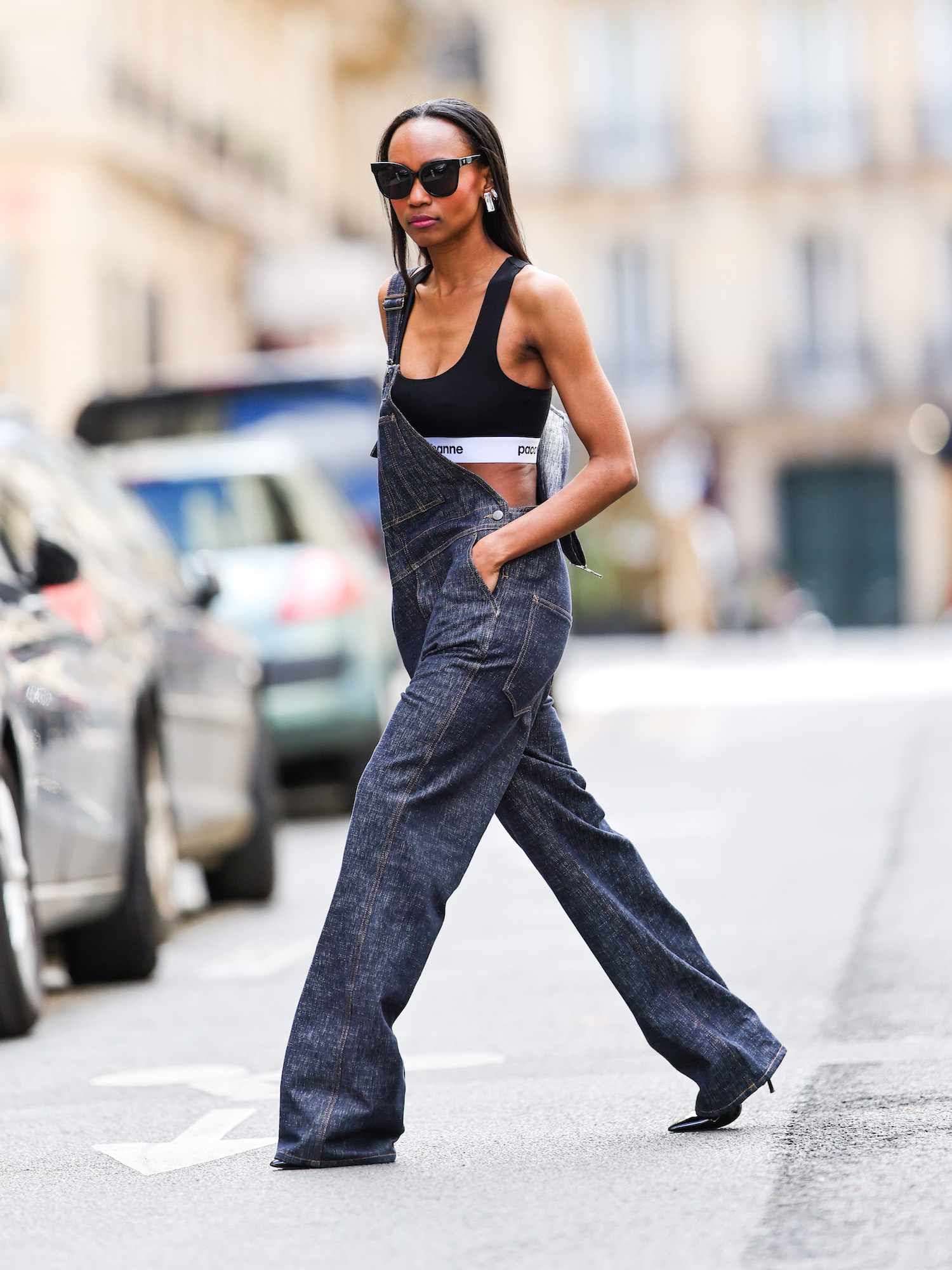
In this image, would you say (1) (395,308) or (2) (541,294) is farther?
(1) (395,308)

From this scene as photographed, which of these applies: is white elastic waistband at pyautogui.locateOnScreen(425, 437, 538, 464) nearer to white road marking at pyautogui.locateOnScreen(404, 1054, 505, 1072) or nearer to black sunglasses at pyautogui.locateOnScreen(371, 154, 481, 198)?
black sunglasses at pyautogui.locateOnScreen(371, 154, 481, 198)

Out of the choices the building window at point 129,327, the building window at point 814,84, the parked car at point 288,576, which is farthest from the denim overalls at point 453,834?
the building window at point 814,84

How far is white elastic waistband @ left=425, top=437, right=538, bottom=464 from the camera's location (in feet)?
17.1

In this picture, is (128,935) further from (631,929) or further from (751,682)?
(751,682)

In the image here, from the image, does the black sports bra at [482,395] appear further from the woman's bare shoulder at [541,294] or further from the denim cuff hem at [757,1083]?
the denim cuff hem at [757,1083]

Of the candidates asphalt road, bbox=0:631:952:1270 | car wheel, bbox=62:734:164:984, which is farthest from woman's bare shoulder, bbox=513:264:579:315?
car wheel, bbox=62:734:164:984

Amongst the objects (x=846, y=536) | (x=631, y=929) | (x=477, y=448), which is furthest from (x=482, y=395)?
(x=846, y=536)

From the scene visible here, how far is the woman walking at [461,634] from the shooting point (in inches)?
203

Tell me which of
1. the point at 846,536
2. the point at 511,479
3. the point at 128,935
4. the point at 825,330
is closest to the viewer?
the point at 511,479

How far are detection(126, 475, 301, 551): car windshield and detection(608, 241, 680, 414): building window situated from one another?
38691mm

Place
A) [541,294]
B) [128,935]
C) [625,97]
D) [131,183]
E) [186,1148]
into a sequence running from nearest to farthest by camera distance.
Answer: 1. [541,294]
2. [186,1148]
3. [128,935]
4. [131,183]
5. [625,97]

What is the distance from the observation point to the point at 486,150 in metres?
5.27

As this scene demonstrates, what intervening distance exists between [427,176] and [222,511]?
8373mm

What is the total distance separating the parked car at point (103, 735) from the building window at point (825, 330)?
41.6 m
